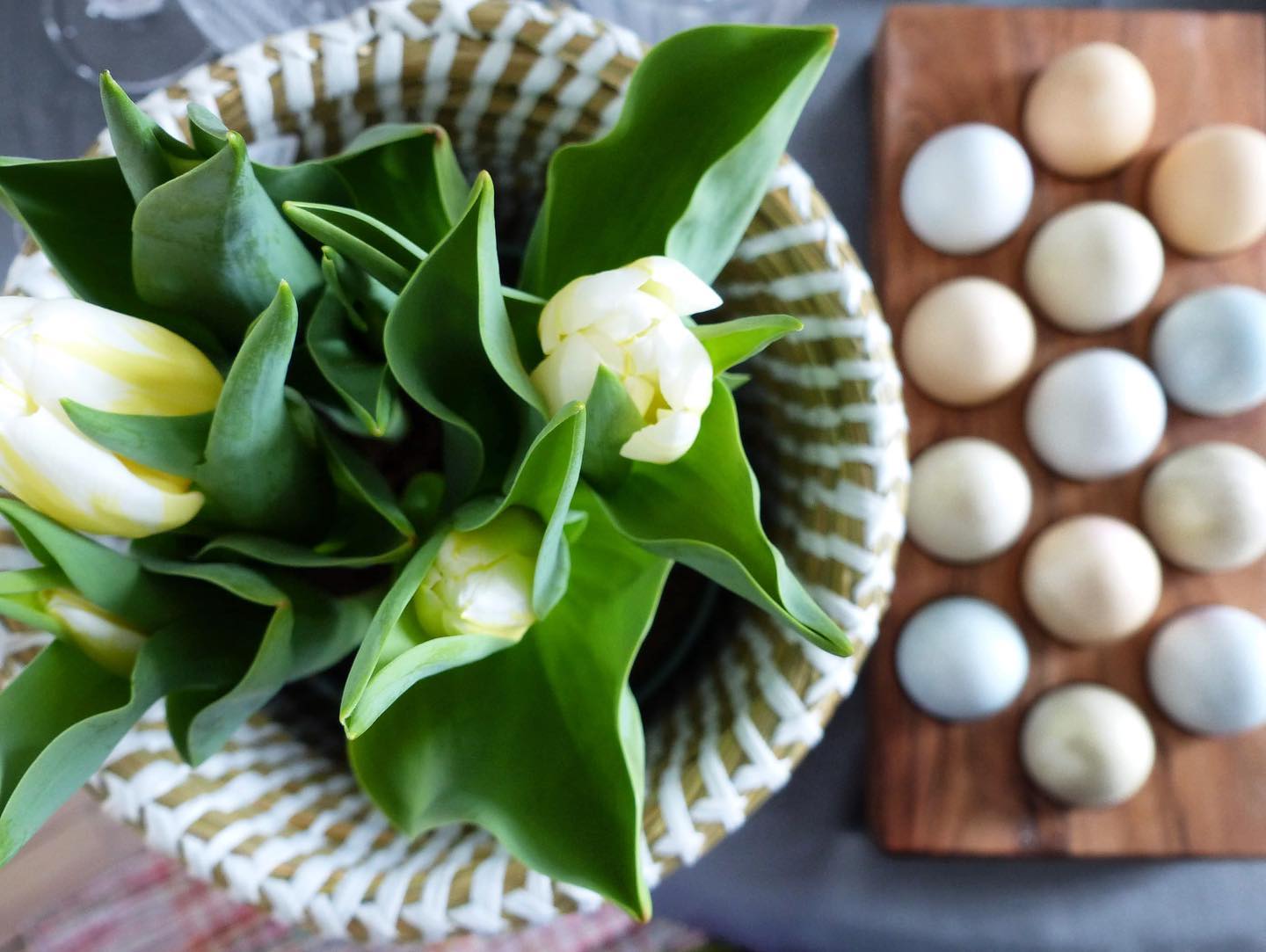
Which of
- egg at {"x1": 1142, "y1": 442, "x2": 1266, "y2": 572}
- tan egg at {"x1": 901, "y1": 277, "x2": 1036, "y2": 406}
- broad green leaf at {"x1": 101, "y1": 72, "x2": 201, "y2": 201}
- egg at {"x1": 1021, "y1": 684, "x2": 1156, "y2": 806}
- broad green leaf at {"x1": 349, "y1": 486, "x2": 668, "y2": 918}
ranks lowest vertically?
egg at {"x1": 1021, "y1": 684, "x2": 1156, "y2": 806}

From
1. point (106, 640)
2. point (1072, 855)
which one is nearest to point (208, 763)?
point (106, 640)

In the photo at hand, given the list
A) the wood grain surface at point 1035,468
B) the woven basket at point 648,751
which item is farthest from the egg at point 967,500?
the woven basket at point 648,751

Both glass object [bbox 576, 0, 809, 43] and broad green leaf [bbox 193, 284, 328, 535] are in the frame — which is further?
glass object [bbox 576, 0, 809, 43]

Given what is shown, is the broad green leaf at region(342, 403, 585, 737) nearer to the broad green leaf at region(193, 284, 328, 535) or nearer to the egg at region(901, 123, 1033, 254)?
the broad green leaf at region(193, 284, 328, 535)

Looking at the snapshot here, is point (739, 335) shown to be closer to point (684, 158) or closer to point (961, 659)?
point (684, 158)

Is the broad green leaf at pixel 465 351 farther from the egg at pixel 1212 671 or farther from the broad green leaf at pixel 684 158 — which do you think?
the egg at pixel 1212 671

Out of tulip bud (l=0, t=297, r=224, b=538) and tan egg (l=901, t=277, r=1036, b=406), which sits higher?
tulip bud (l=0, t=297, r=224, b=538)

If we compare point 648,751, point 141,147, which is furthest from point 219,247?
point 648,751

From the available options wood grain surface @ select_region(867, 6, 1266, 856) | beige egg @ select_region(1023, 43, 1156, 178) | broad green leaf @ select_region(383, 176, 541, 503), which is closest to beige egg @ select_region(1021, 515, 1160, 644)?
wood grain surface @ select_region(867, 6, 1266, 856)
